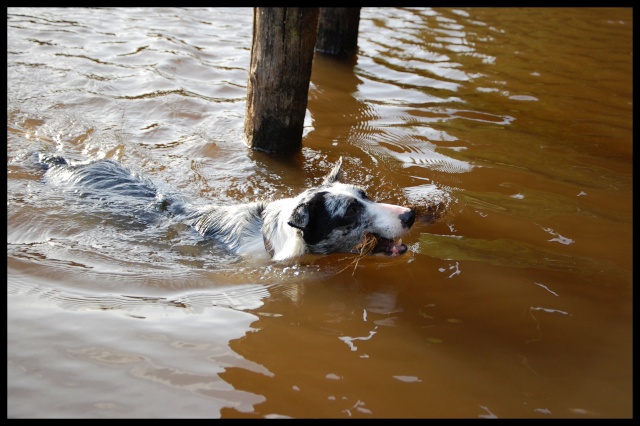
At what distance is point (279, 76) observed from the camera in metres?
6.48

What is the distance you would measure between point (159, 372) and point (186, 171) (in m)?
3.51

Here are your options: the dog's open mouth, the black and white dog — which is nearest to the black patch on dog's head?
the black and white dog

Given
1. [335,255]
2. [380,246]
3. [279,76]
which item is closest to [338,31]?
[279,76]

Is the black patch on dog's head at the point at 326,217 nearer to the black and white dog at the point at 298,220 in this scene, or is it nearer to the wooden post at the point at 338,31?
the black and white dog at the point at 298,220

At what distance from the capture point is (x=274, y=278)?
15.4 feet

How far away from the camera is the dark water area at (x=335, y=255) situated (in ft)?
11.2

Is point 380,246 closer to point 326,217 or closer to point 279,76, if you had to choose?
point 326,217

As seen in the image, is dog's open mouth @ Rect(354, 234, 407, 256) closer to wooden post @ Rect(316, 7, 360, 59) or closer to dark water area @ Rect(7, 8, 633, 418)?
dark water area @ Rect(7, 8, 633, 418)

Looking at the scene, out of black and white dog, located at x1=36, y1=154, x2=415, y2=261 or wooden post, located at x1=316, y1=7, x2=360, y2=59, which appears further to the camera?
wooden post, located at x1=316, y1=7, x2=360, y2=59

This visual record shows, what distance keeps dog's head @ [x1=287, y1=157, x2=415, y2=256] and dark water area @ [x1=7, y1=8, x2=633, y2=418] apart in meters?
0.17

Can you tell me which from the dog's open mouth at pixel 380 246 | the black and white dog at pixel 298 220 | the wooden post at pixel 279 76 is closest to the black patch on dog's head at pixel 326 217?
the black and white dog at pixel 298 220

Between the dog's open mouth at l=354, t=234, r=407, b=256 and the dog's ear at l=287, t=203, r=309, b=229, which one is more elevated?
the dog's ear at l=287, t=203, r=309, b=229

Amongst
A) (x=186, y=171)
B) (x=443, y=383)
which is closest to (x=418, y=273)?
(x=443, y=383)

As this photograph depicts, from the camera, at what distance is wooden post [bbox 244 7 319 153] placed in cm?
625
